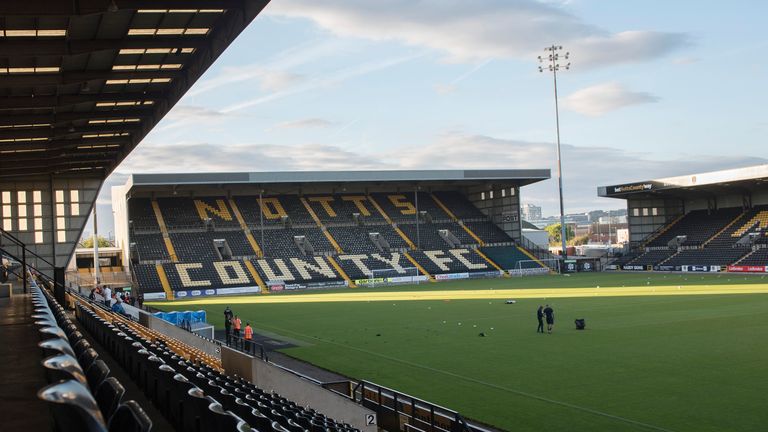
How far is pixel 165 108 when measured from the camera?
67.6ft

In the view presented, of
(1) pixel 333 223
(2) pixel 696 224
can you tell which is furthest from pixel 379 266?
(2) pixel 696 224

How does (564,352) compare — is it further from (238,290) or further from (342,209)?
(342,209)

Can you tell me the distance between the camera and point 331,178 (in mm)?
67938

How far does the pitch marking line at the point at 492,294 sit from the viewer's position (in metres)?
41.5

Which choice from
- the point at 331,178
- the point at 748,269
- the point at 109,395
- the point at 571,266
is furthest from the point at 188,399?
the point at 571,266

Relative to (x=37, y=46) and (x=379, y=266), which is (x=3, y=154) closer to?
(x=37, y=46)

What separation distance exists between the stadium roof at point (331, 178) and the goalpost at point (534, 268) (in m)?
8.37

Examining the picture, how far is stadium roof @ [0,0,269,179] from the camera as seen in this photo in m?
12.8

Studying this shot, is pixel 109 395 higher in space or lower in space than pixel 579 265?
higher

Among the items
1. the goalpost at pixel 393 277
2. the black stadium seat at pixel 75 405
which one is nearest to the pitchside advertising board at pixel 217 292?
the goalpost at pixel 393 277

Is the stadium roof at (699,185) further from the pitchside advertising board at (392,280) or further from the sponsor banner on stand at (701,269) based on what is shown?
the pitchside advertising board at (392,280)

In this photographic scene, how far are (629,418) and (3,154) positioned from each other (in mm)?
24524

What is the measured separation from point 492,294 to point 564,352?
2359 centimetres

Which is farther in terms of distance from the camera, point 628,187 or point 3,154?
point 628,187
